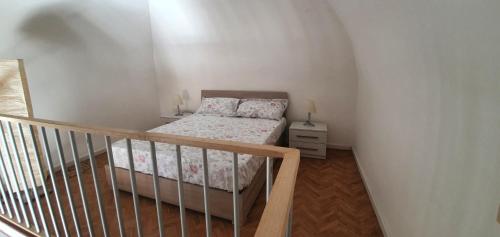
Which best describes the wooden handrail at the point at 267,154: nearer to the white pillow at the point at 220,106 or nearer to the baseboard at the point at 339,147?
the white pillow at the point at 220,106

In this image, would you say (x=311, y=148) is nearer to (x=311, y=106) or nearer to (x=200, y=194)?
(x=311, y=106)

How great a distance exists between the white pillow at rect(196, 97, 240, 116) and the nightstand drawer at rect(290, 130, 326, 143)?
3.36 feet

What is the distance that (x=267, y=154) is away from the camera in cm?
90

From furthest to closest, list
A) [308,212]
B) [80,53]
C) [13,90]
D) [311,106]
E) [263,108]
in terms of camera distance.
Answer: [263,108] → [311,106] → [80,53] → [13,90] → [308,212]

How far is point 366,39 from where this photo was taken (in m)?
1.92

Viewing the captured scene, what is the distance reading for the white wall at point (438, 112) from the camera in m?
0.72

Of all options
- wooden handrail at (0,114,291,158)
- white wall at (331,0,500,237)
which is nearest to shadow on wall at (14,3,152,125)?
wooden handrail at (0,114,291,158)

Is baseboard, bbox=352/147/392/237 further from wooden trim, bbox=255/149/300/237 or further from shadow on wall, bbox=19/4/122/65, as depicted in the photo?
shadow on wall, bbox=19/4/122/65

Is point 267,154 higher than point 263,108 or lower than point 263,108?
higher

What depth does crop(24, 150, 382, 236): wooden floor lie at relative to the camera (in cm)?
178

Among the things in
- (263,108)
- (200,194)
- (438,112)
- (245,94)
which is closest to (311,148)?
(263,108)

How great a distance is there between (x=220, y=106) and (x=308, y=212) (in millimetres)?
2185

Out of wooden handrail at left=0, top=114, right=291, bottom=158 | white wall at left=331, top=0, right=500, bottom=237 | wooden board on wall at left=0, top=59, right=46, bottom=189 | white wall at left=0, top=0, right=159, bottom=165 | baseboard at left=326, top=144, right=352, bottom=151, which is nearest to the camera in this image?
white wall at left=331, top=0, right=500, bottom=237

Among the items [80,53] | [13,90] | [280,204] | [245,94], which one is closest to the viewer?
[280,204]
